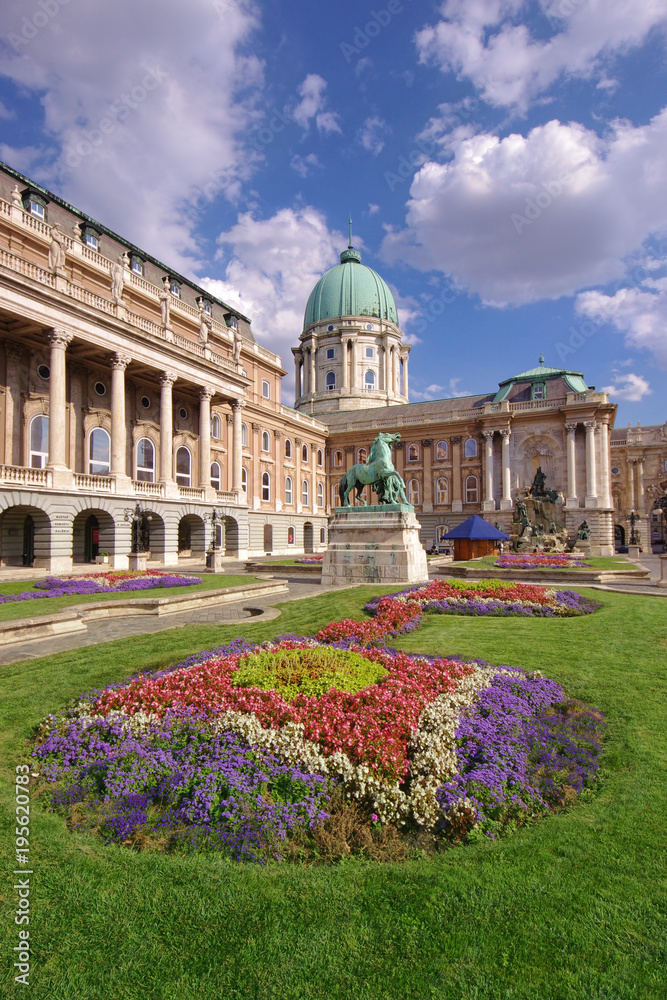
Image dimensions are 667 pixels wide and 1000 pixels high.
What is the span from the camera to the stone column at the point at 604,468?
57.2 metres

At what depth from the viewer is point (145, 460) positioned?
40250 mm

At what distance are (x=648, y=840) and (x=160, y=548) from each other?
35.7 metres

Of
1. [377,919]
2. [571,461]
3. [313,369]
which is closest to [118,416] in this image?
[377,919]

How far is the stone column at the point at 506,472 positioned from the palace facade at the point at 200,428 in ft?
0.55

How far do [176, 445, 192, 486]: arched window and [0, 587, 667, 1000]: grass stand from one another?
40158 mm

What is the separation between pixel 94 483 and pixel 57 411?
4702mm

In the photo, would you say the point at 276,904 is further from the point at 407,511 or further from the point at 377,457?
the point at 377,457

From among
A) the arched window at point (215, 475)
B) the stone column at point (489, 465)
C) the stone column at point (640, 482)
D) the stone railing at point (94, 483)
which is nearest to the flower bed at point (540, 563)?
the stone railing at point (94, 483)

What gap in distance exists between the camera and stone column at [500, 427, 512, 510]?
6156cm

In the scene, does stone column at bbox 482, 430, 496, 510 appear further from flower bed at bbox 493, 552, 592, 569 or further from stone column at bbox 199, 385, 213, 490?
stone column at bbox 199, 385, 213, 490

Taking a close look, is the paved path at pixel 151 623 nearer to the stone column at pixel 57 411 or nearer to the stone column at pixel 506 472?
the stone column at pixel 57 411

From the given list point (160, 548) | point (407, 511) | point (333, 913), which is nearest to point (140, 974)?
point (333, 913)

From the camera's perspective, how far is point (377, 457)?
24.0 metres

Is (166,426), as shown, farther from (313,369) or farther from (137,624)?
(313,369)
